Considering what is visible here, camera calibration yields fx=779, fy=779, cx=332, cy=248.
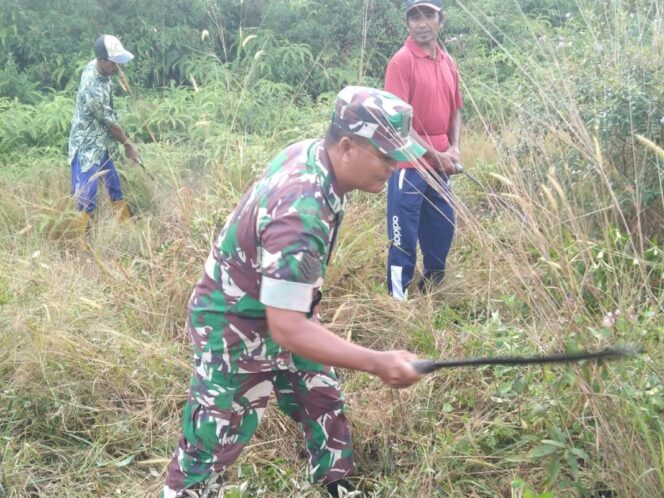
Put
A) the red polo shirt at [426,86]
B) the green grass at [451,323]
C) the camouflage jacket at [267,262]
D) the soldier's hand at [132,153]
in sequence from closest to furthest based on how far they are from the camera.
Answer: the camouflage jacket at [267,262] < the green grass at [451,323] < the red polo shirt at [426,86] < the soldier's hand at [132,153]

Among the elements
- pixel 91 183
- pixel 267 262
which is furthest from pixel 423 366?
pixel 91 183

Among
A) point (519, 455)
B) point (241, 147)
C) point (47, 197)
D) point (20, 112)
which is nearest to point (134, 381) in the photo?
point (519, 455)

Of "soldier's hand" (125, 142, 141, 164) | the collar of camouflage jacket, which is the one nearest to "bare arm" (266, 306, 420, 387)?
the collar of camouflage jacket

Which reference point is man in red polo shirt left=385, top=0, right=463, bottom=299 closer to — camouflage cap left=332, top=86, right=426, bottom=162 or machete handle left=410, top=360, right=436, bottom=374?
camouflage cap left=332, top=86, right=426, bottom=162

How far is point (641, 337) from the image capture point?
2270 millimetres

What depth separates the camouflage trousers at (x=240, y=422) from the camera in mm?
2379

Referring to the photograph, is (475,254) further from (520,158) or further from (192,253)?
(192,253)

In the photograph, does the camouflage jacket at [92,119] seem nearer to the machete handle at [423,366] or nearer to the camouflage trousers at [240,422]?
the camouflage trousers at [240,422]

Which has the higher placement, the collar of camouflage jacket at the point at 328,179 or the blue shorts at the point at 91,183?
the collar of camouflage jacket at the point at 328,179

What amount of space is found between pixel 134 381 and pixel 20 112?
4571mm

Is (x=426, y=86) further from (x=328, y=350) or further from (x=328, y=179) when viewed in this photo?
(x=328, y=350)

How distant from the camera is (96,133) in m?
Result: 5.35

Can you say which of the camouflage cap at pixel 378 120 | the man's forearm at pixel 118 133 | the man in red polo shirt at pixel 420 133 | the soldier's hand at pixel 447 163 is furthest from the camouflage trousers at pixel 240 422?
the man's forearm at pixel 118 133

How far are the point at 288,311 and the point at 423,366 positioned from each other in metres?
0.37
